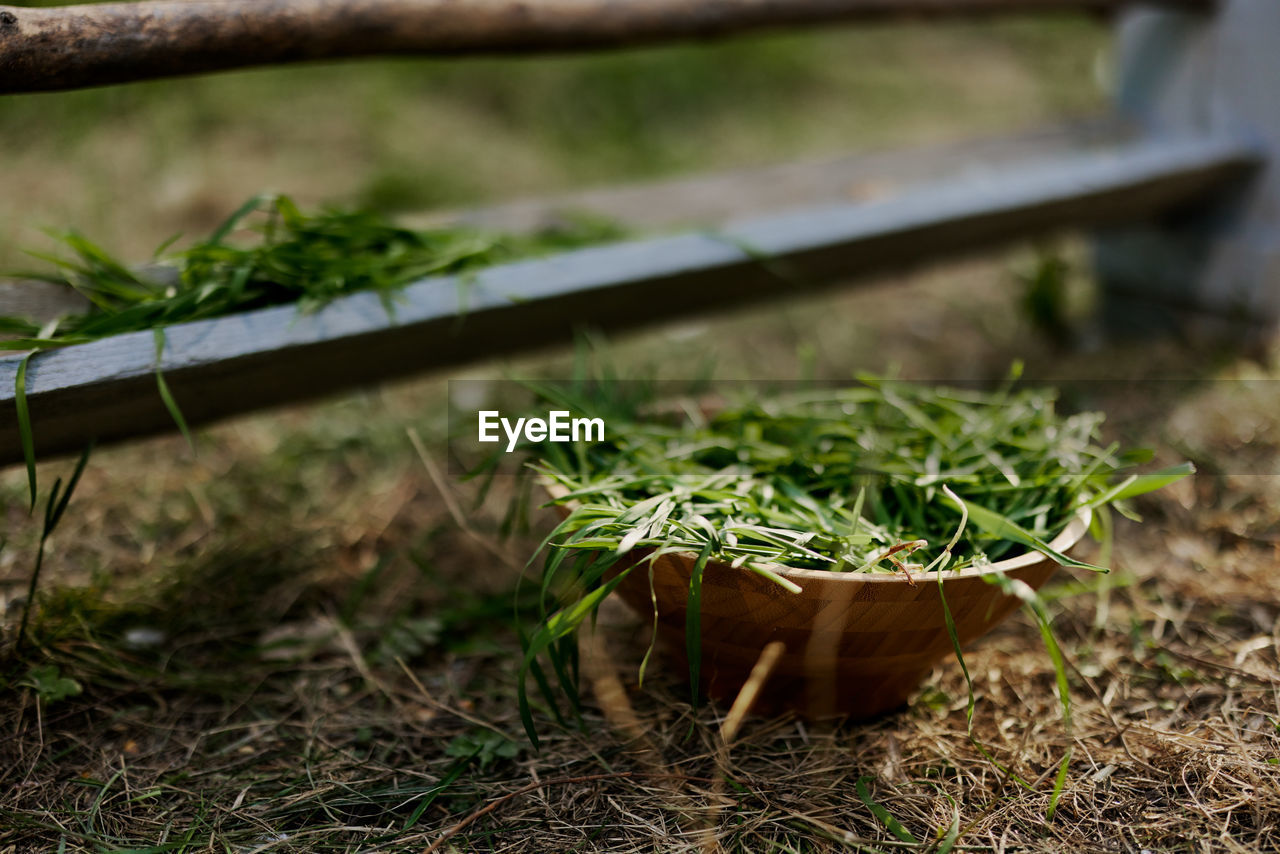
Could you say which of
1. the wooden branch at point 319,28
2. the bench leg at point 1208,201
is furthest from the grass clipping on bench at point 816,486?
the bench leg at point 1208,201

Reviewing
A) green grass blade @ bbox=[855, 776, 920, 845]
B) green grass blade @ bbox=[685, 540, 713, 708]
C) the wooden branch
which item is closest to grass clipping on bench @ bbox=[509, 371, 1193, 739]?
green grass blade @ bbox=[685, 540, 713, 708]

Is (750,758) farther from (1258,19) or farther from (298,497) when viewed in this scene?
(1258,19)

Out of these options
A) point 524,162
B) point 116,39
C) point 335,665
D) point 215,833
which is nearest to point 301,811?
point 215,833

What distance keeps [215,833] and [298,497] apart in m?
0.97

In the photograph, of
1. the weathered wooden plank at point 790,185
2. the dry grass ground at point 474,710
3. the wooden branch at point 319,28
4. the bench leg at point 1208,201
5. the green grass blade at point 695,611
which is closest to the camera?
the green grass blade at point 695,611

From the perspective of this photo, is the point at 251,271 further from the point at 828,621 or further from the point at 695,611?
the point at 828,621

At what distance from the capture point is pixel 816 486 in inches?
55.1

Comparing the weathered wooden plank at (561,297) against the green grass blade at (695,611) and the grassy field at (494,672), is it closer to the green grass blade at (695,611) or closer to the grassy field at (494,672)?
the grassy field at (494,672)

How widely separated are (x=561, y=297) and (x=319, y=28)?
24.6 inches

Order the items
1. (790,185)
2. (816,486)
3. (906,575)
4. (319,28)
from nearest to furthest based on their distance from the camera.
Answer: (906,575)
(816,486)
(319,28)
(790,185)

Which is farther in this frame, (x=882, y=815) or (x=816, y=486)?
(x=816, y=486)

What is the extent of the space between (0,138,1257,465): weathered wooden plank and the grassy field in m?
0.23

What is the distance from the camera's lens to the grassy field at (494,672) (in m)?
1.24
